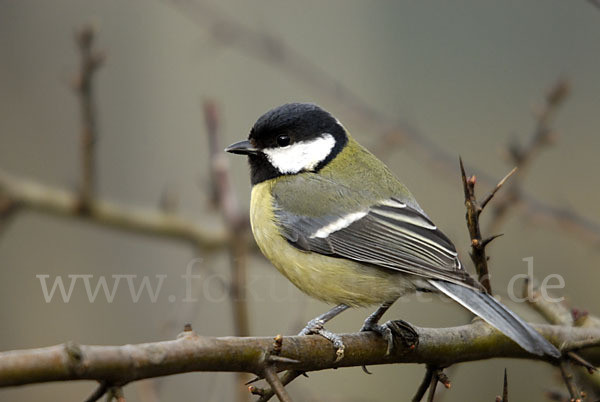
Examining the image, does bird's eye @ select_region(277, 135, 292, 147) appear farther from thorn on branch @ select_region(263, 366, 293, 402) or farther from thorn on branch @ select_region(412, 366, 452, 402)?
thorn on branch @ select_region(263, 366, 293, 402)

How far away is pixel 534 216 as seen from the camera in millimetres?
3311

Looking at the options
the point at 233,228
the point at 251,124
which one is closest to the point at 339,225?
the point at 233,228

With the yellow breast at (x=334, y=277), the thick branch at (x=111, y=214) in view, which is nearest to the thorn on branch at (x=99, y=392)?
the yellow breast at (x=334, y=277)

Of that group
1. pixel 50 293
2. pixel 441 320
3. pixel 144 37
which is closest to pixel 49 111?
pixel 144 37

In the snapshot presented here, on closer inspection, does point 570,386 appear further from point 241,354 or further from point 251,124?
point 251,124

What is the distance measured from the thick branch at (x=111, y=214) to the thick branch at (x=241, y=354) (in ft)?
5.92

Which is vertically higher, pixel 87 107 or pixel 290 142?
pixel 87 107

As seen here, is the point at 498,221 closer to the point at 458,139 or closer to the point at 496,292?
the point at 496,292

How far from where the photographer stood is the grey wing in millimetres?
2479

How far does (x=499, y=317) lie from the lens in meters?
2.08

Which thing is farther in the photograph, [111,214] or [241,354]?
[111,214]

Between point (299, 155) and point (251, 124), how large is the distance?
9.38 ft

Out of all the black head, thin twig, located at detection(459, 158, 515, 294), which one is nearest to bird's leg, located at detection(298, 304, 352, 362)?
thin twig, located at detection(459, 158, 515, 294)

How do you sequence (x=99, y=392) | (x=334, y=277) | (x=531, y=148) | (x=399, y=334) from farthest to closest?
(x=531, y=148)
(x=334, y=277)
(x=399, y=334)
(x=99, y=392)
